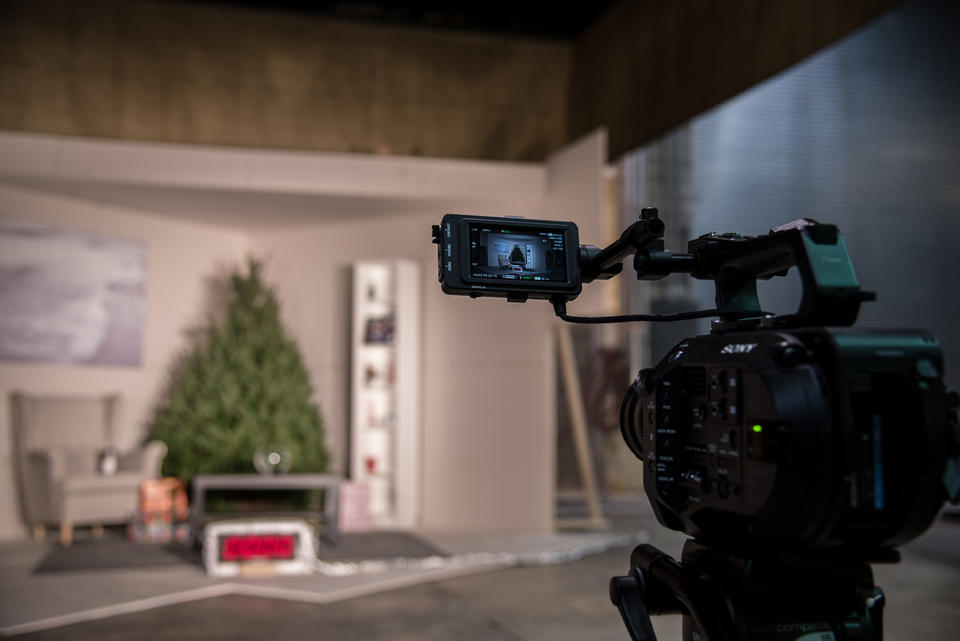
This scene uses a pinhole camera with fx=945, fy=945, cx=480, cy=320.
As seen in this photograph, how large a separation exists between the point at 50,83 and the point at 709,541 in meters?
6.53

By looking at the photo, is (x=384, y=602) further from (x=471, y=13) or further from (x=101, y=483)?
(x=471, y=13)

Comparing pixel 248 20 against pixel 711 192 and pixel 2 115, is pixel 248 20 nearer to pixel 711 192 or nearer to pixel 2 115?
pixel 2 115

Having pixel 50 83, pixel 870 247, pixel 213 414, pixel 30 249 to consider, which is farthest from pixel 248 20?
pixel 870 247

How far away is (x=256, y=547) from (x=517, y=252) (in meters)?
4.26

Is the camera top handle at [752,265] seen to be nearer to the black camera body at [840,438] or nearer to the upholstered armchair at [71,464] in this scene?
the black camera body at [840,438]

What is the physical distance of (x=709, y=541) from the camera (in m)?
1.17

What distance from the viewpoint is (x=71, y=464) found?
255 inches

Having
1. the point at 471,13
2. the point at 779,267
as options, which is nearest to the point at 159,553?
the point at 471,13

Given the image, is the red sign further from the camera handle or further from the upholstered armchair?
the camera handle

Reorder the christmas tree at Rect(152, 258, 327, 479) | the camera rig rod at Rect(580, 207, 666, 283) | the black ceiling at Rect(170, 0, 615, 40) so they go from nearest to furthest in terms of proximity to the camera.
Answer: the camera rig rod at Rect(580, 207, 666, 283)
the christmas tree at Rect(152, 258, 327, 479)
the black ceiling at Rect(170, 0, 615, 40)

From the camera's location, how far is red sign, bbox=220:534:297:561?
5.14 m

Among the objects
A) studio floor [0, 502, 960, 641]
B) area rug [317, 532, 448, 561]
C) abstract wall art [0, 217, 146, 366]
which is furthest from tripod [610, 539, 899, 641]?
abstract wall art [0, 217, 146, 366]

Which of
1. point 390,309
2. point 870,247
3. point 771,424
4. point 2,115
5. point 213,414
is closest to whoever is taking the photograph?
point 771,424

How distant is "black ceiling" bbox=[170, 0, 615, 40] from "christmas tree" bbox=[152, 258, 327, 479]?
1.96 metres
